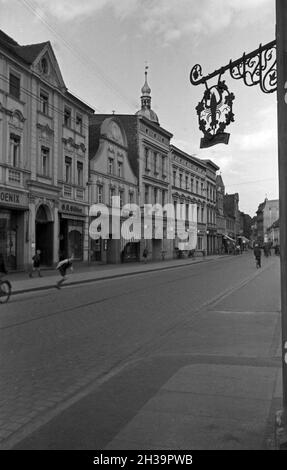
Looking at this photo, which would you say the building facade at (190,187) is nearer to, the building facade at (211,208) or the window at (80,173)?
the building facade at (211,208)

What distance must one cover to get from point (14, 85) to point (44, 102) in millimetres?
3200

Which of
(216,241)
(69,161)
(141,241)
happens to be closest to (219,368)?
(69,161)

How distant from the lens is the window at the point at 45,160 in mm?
29303

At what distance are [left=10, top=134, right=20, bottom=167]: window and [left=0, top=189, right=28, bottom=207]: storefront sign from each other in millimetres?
1661

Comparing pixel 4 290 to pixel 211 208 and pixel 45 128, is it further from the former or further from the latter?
pixel 211 208

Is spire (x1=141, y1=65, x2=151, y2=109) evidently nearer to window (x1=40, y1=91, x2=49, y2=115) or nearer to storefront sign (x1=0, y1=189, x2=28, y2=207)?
window (x1=40, y1=91, x2=49, y2=115)

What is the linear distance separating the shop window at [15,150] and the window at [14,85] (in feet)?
7.35

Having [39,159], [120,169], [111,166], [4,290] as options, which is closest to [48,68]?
[39,159]

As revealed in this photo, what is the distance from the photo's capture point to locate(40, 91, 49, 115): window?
95.7 feet

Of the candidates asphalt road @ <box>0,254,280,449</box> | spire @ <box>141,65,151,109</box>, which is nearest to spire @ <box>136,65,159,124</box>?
spire @ <box>141,65,151,109</box>

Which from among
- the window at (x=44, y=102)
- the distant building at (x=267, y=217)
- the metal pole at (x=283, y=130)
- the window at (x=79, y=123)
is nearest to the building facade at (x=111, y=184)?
the window at (x=79, y=123)

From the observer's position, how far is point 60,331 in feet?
30.6

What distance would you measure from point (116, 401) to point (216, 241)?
7548 centimetres
